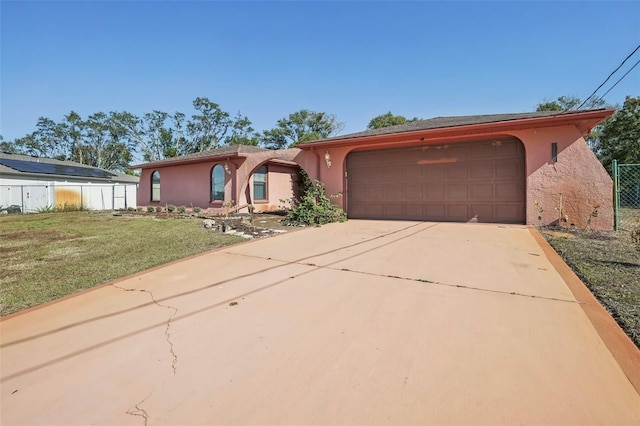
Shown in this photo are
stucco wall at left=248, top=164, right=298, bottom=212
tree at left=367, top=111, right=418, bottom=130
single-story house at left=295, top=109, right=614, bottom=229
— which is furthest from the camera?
tree at left=367, top=111, right=418, bottom=130

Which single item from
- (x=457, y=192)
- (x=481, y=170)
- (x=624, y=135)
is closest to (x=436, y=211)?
(x=457, y=192)

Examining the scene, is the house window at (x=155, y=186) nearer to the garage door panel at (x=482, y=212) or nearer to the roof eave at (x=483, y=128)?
the roof eave at (x=483, y=128)

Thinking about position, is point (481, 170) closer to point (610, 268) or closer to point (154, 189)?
point (610, 268)

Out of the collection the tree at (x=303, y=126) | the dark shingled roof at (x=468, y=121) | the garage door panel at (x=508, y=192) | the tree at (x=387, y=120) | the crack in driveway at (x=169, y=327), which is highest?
the tree at (x=303, y=126)

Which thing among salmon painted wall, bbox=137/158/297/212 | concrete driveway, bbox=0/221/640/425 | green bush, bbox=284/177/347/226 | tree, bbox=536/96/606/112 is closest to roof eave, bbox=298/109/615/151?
green bush, bbox=284/177/347/226

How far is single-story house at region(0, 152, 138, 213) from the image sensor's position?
17094 millimetres

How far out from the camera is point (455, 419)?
4.87 ft

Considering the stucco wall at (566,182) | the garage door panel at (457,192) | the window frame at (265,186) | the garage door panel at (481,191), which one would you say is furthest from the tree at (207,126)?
the stucco wall at (566,182)

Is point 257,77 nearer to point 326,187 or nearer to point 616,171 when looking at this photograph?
point 326,187

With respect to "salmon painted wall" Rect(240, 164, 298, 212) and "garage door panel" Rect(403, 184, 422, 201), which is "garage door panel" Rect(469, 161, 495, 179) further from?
"salmon painted wall" Rect(240, 164, 298, 212)

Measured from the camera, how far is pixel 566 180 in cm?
762

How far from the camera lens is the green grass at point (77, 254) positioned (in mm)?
3768

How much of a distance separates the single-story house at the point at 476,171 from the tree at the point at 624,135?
16.6 metres

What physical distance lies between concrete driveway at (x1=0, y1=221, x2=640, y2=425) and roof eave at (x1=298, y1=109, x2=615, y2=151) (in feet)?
17.7
